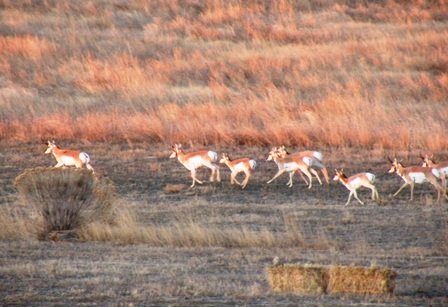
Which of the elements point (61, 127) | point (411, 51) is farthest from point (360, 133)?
point (411, 51)

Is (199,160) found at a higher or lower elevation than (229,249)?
higher

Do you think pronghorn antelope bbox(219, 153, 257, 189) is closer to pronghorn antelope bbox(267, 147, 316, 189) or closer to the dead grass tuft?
pronghorn antelope bbox(267, 147, 316, 189)

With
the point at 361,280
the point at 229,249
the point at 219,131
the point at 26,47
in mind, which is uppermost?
the point at 26,47

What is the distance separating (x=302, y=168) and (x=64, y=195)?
6751 millimetres

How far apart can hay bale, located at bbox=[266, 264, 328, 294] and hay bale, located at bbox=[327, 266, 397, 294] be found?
102mm

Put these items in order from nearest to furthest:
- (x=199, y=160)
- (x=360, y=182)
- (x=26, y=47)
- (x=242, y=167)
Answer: (x=360, y=182) → (x=242, y=167) → (x=199, y=160) → (x=26, y=47)

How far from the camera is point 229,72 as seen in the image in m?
40.7

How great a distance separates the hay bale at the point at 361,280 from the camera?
13.5m

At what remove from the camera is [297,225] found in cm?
1983

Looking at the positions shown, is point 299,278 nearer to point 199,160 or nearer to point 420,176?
point 420,176

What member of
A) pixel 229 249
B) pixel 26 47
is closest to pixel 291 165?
pixel 229 249

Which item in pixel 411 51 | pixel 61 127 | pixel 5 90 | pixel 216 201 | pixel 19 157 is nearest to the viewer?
pixel 216 201

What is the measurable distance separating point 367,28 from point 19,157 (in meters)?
22.1

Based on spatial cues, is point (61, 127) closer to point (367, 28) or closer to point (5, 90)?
point (5, 90)
